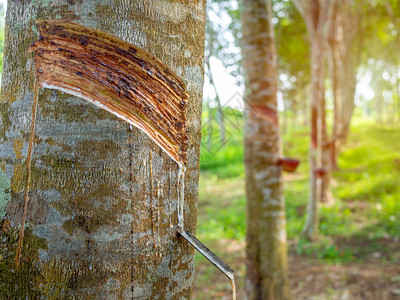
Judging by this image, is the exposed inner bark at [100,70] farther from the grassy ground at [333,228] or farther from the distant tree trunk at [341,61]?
the distant tree trunk at [341,61]

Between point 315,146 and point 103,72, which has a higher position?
point 103,72

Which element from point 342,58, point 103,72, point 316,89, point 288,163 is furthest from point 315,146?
point 342,58

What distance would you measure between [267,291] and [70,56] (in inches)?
122

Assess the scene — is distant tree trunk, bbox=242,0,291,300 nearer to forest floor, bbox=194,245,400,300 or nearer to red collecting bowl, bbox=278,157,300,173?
red collecting bowl, bbox=278,157,300,173

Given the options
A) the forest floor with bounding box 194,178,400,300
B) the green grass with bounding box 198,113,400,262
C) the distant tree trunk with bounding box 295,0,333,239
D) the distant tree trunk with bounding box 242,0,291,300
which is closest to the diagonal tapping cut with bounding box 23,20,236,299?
the green grass with bounding box 198,113,400,262

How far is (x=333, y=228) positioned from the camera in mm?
6656

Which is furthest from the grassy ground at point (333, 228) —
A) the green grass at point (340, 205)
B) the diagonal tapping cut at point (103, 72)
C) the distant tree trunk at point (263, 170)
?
the diagonal tapping cut at point (103, 72)

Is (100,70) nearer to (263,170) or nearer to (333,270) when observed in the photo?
(263,170)

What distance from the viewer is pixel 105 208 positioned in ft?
2.46

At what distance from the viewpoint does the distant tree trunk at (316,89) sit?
619cm

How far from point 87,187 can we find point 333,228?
6763 millimetres

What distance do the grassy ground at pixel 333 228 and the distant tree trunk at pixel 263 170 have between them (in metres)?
0.31

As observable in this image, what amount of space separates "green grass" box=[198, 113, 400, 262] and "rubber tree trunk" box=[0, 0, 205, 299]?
1350 mm

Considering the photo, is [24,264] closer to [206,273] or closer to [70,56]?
[70,56]
